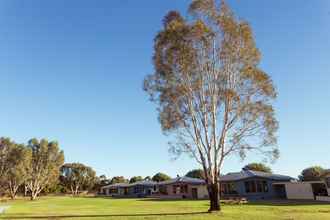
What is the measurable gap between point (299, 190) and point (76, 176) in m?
73.0

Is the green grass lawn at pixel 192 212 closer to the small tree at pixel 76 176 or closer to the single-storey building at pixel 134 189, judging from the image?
the single-storey building at pixel 134 189

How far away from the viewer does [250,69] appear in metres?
20.4

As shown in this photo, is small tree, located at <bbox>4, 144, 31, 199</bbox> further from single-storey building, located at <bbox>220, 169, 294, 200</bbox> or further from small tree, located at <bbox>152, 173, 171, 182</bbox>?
small tree, located at <bbox>152, 173, 171, 182</bbox>

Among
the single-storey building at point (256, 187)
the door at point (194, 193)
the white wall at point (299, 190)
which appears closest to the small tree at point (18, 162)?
the door at point (194, 193)

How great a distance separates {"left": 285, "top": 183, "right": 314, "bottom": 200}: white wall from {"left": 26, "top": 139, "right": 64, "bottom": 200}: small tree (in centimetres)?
4846

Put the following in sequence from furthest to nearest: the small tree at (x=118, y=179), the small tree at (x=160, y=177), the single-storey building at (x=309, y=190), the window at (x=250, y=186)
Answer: the small tree at (x=118, y=179) → the small tree at (x=160, y=177) → the window at (x=250, y=186) → the single-storey building at (x=309, y=190)

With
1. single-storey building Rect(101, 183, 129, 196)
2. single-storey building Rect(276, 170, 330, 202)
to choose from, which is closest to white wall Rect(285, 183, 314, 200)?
single-storey building Rect(276, 170, 330, 202)

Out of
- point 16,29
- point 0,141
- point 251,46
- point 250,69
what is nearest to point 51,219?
point 16,29

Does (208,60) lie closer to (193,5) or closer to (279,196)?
(193,5)

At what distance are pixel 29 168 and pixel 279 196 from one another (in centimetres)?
4978

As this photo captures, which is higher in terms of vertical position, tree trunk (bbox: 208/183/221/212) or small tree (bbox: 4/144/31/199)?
small tree (bbox: 4/144/31/199)

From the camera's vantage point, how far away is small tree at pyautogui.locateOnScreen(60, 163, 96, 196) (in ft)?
297

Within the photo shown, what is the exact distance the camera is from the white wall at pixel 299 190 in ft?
109

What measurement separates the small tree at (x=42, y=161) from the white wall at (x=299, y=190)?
48457mm
